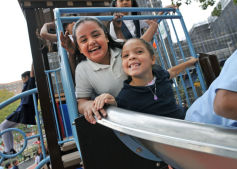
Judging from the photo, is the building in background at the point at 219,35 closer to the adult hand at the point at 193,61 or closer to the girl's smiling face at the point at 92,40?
the adult hand at the point at 193,61

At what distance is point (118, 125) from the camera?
514 mm

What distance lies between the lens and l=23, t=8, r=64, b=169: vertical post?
6.07 ft

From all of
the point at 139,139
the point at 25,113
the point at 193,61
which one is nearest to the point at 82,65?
the point at 139,139

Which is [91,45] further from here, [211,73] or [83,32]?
[211,73]

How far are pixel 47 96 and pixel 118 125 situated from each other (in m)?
1.54

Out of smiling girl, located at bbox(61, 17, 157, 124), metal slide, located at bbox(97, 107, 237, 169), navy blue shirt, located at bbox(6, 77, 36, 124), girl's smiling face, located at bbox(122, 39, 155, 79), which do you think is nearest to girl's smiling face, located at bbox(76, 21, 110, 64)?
smiling girl, located at bbox(61, 17, 157, 124)

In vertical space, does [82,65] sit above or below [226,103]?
above

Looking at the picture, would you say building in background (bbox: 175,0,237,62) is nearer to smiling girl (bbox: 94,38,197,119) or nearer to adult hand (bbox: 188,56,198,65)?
adult hand (bbox: 188,56,198,65)

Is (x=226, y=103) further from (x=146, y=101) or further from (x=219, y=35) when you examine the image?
(x=219, y=35)

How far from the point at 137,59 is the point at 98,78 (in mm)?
244

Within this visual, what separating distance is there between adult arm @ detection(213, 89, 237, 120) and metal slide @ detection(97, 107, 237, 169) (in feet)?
0.18

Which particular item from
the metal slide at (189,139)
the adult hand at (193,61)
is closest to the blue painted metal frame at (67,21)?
the adult hand at (193,61)

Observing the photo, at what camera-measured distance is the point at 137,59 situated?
94 centimetres

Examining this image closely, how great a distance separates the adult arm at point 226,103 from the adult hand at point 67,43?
889mm
